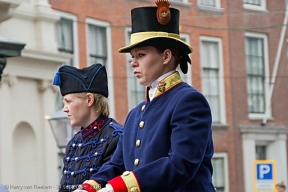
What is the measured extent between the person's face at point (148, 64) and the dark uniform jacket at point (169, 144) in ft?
0.22

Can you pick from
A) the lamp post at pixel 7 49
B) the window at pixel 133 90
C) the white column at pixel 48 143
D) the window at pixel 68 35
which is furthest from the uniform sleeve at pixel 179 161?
the window at pixel 133 90

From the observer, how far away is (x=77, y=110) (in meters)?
6.36

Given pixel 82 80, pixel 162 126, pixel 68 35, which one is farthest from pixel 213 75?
pixel 162 126

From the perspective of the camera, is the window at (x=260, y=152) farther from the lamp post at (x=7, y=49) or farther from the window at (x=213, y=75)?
the lamp post at (x=7, y=49)

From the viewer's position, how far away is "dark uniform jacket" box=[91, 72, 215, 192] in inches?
189

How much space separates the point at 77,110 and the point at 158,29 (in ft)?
4.58

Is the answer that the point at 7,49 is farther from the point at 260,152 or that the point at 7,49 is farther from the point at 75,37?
the point at 260,152

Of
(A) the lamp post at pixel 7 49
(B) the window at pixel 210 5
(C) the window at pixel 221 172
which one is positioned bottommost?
(C) the window at pixel 221 172

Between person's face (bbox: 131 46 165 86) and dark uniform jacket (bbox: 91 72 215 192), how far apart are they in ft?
0.22

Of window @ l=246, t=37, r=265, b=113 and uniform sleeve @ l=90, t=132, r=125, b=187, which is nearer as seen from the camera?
uniform sleeve @ l=90, t=132, r=125, b=187

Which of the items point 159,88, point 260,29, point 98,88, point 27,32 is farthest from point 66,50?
point 159,88

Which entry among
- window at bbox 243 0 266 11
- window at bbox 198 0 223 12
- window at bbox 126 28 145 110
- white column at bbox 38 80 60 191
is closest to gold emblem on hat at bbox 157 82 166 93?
white column at bbox 38 80 60 191

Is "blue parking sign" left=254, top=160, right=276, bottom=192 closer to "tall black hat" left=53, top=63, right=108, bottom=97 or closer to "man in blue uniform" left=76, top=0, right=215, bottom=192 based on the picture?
"tall black hat" left=53, top=63, right=108, bottom=97

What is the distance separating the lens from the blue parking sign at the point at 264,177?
2050 cm
